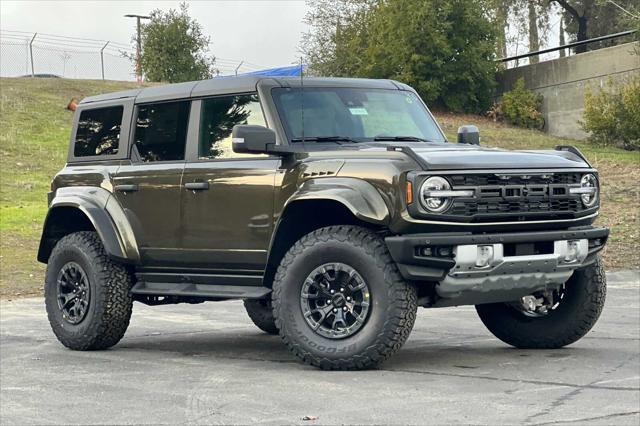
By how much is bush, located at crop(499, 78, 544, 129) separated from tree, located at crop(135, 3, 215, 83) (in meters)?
12.6

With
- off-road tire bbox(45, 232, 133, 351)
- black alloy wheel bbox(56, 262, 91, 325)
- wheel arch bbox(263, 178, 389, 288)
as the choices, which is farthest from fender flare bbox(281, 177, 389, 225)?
black alloy wheel bbox(56, 262, 91, 325)

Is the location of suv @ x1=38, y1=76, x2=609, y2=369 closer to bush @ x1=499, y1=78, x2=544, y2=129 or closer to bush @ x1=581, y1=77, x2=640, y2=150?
bush @ x1=581, y1=77, x2=640, y2=150

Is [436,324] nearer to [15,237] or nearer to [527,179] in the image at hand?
[527,179]

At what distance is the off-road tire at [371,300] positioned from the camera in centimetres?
799

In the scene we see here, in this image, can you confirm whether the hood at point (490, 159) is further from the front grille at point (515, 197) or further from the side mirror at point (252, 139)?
the side mirror at point (252, 139)

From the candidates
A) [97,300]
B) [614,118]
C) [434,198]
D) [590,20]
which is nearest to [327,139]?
[434,198]

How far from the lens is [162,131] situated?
9.91 metres

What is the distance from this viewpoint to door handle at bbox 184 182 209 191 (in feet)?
30.1

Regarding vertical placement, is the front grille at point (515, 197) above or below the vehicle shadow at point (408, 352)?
above

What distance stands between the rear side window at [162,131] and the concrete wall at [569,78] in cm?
3313

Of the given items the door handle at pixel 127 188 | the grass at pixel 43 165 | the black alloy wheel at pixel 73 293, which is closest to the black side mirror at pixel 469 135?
the door handle at pixel 127 188

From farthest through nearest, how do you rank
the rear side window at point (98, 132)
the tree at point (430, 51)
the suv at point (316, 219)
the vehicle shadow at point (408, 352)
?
1. the tree at point (430, 51)
2. the rear side window at point (98, 132)
3. the vehicle shadow at point (408, 352)
4. the suv at point (316, 219)

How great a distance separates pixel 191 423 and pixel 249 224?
2.56 m

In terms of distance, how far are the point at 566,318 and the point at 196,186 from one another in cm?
294
